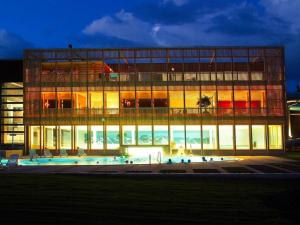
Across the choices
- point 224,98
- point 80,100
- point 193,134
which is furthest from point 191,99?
point 80,100

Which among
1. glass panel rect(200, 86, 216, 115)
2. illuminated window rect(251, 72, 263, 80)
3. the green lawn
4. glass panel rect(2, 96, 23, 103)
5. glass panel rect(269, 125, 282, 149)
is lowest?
the green lawn

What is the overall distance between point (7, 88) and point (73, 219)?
4093 centimetres

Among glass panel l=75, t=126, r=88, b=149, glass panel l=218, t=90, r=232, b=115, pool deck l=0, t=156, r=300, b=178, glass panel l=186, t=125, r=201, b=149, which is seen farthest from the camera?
glass panel l=218, t=90, r=232, b=115

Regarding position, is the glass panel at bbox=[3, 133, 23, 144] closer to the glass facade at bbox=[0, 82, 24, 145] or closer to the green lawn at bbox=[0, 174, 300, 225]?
the glass facade at bbox=[0, 82, 24, 145]

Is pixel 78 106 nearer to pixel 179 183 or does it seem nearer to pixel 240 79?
pixel 240 79

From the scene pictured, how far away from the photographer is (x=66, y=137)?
40.2 metres

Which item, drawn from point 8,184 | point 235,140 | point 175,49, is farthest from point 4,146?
point 8,184

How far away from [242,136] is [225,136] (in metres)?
1.62

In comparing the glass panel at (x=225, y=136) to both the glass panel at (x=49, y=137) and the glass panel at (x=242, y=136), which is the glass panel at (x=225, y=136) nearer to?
the glass panel at (x=242, y=136)

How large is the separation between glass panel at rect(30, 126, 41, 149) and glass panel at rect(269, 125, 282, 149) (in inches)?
863

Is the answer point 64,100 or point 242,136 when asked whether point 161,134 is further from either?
point 64,100

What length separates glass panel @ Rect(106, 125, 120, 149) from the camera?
39.6 m

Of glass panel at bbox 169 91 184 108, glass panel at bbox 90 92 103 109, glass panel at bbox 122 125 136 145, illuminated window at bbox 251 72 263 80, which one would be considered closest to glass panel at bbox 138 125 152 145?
glass panel at bbox 122 125 136 145

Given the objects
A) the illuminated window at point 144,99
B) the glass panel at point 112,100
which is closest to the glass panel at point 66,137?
the glass panel at point 112,100
